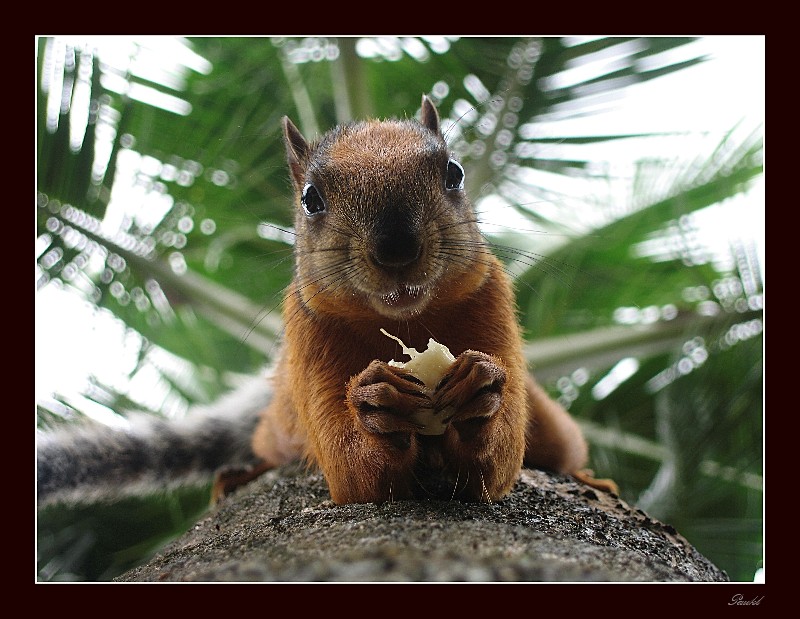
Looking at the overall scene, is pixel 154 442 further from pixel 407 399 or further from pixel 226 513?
pixel 407 399

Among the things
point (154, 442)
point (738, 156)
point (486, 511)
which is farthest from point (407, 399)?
point (738, 156)

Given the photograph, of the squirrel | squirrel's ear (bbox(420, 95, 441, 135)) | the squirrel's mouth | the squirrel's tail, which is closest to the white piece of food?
the squirrel

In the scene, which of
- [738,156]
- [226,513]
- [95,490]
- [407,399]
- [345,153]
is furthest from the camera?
[738,156]

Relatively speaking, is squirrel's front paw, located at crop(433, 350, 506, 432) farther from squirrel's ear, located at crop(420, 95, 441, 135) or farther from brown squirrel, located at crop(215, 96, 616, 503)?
squirrel's ear, located at crop(420, 95, 441, 135)

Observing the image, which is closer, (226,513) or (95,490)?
(226,513)

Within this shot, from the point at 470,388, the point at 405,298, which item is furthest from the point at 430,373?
the point at 405,298

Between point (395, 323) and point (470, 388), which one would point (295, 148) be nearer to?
point (395, 323)
